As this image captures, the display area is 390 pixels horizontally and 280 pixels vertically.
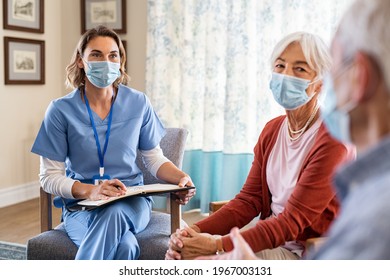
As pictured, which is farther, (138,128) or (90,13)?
(90,13)

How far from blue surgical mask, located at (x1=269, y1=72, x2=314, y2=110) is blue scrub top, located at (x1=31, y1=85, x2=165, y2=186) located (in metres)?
0.74

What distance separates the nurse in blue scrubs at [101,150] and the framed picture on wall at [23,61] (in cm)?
203

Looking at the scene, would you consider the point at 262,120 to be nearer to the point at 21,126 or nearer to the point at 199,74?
the point at 199,74

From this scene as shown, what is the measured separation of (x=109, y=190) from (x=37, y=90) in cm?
281

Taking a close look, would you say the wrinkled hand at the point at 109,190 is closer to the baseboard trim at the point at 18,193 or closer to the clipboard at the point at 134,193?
the clipboard at the point at 134,193

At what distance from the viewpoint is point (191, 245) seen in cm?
165

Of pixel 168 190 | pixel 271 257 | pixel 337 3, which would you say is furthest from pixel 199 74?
pixel 271 257

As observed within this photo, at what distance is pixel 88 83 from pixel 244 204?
90cm

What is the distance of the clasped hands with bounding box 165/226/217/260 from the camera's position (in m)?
1.63

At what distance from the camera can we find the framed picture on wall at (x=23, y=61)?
13.9 ft

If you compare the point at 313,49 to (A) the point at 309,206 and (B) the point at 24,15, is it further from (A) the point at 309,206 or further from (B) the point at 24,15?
(B) the point at 24,15

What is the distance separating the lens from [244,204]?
190 cm

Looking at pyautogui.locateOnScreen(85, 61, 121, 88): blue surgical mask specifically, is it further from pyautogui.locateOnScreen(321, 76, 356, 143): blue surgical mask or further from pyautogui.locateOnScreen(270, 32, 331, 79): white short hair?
pyautogui.locateOnScreen(321, 76, 356, 143): blue surgical mask

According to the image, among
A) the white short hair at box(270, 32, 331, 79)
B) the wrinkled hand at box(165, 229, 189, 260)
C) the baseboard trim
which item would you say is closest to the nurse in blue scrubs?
the wrinkled hand at box(165, 229, 189, 260)
